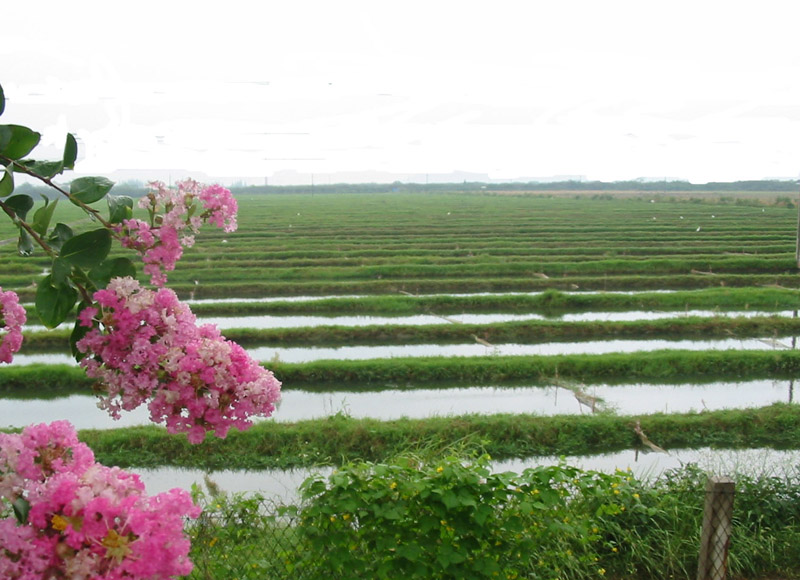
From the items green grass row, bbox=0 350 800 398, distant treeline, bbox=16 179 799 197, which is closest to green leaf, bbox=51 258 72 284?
green grass row, bbox=0 350 800 398

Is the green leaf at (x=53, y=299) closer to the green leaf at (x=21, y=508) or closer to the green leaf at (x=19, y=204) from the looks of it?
the green leaf at (x=19, y=204)

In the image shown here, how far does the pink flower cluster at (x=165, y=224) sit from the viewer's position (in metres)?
1.69

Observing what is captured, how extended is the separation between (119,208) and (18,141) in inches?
9.9

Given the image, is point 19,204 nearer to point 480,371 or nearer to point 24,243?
point 24,243

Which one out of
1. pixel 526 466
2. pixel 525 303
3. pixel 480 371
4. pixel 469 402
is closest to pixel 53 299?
pixel 526 466

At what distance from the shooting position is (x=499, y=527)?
134 inches

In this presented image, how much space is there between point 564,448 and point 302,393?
346 centimetres

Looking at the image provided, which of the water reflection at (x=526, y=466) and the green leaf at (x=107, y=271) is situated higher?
the green leaf at (x=107, y=271)

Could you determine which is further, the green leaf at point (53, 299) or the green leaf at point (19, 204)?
the green leaf at point (19, 204)

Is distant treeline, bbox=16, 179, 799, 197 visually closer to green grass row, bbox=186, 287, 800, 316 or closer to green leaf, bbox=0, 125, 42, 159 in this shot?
green grass row, bbox=186, 287, 800, 316

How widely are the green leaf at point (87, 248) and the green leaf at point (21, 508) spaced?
53 cm

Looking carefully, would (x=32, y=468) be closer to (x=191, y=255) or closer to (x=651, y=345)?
(x=651, y=345)

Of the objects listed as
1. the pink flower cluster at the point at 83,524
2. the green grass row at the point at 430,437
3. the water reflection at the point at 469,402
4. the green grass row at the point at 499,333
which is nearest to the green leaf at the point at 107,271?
the pink flower cluster at the point at 83,524

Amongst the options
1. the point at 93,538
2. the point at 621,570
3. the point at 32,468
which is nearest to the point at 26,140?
the point at 32,468
